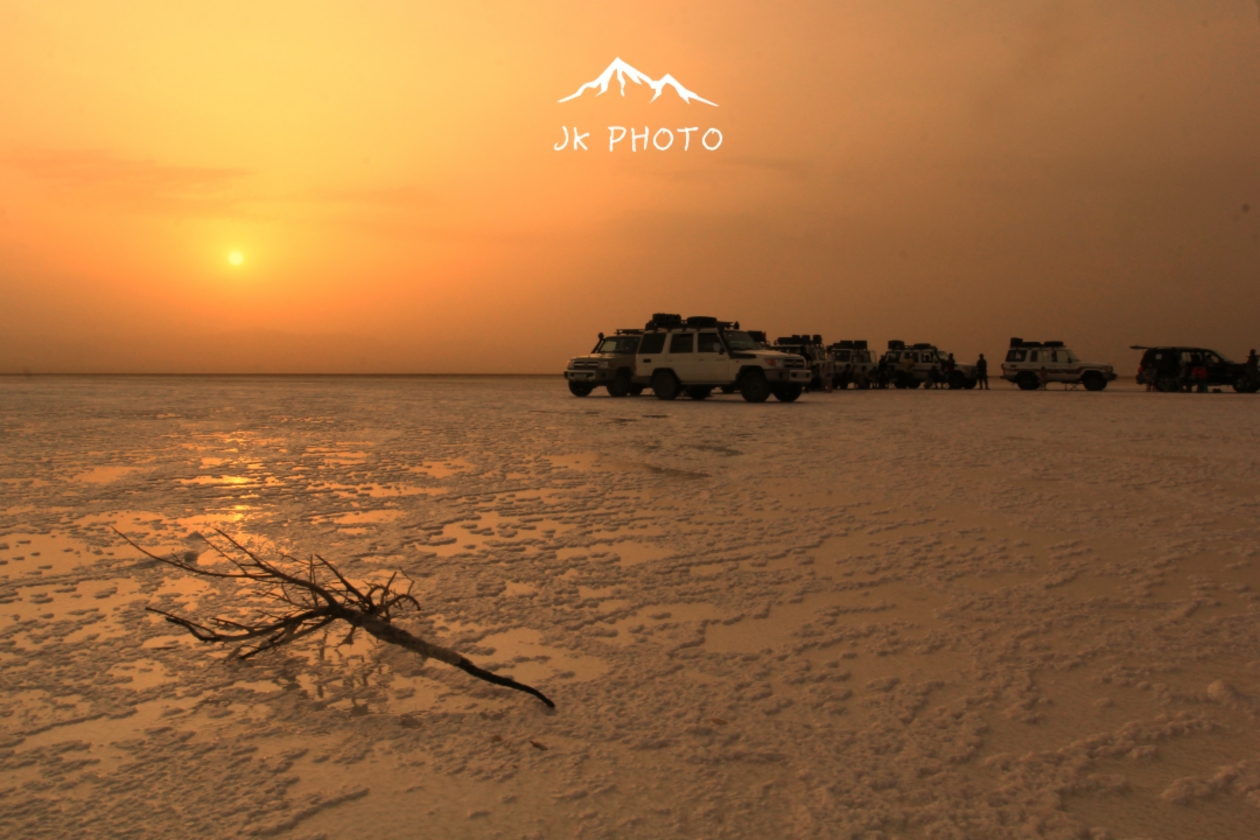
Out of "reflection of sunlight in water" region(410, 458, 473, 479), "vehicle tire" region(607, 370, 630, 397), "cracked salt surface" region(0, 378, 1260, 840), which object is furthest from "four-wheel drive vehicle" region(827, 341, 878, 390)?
"cracked salt surface" region(0, 378, 1260, 840)

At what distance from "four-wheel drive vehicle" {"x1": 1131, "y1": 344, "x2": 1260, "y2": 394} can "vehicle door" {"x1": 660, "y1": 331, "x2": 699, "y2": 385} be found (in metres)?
20.8

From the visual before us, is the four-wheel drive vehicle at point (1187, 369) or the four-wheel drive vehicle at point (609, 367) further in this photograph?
the four-wheel drive vehicle at point (1187, 369)

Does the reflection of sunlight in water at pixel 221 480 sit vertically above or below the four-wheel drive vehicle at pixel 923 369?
below

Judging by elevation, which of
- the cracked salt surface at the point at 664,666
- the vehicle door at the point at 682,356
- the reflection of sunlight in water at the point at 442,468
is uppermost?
the vehicle door at the point at 682,356

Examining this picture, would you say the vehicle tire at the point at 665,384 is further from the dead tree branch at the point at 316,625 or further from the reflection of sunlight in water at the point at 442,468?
the dead tree branch at the point at 316,625

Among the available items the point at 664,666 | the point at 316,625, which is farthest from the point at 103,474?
the point at 664,666

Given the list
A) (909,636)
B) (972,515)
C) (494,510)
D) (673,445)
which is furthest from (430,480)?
(909,636)

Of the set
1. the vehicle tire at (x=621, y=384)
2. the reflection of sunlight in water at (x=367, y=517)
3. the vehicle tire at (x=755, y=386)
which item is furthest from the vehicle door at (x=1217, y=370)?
the reflection of sunlight in water at (x=367, y=517)

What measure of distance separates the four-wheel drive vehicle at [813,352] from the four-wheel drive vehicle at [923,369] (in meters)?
6.71

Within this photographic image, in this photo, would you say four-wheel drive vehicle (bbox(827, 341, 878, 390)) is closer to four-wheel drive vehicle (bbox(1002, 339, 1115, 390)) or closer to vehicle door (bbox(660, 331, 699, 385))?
four-wheel drive vehicle (bbox(1002, 339, 1115, 390))

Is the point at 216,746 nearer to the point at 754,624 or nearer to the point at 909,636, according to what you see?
the point at 754,624

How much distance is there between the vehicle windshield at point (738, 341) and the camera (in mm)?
23562

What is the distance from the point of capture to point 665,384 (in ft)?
80.0

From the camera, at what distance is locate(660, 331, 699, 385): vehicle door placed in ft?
78.6
